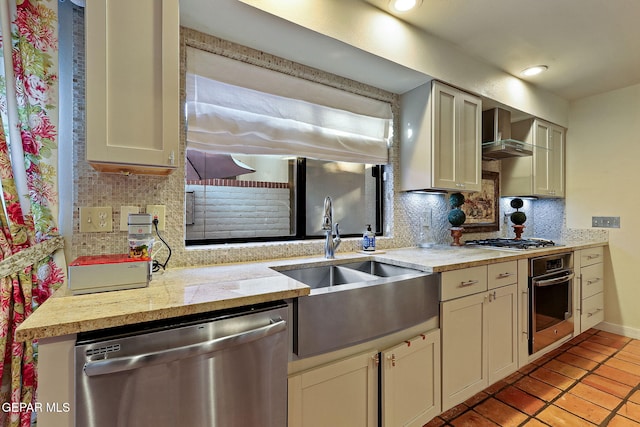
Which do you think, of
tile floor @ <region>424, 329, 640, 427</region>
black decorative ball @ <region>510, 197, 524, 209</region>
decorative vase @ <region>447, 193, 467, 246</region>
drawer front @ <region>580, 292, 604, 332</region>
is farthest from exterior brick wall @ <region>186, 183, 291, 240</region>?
drawer front @ <region>580, 292, 604, 332</region>

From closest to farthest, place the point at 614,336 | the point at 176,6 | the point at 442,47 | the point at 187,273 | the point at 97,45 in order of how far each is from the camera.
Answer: the point at 97,45
the point at 176,6
the point at 187,273
the point at 442,47
the point at 614,336

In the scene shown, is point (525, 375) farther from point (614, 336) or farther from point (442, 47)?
point (442, 47)

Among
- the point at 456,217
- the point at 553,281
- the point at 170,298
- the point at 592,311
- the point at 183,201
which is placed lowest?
the point at 592,311

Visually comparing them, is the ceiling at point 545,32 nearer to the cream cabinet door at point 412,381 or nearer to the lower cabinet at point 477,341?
the lower cabinet at point 477,341

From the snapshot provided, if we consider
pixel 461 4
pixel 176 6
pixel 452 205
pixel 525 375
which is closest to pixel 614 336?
pixel 525 375

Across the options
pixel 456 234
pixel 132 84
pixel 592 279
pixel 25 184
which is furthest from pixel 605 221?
pixel 25 184

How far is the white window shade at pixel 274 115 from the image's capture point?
5.44 feet

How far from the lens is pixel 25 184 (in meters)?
1.18

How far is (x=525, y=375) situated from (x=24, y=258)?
3152 millimetres

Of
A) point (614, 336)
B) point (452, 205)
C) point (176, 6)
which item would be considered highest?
point (176, 6)

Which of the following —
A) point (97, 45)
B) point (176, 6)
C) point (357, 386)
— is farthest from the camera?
point (357, 386)

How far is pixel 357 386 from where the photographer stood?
1.35 meters

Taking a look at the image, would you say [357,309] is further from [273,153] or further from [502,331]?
[502,331]

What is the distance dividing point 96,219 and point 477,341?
2.25 metres
